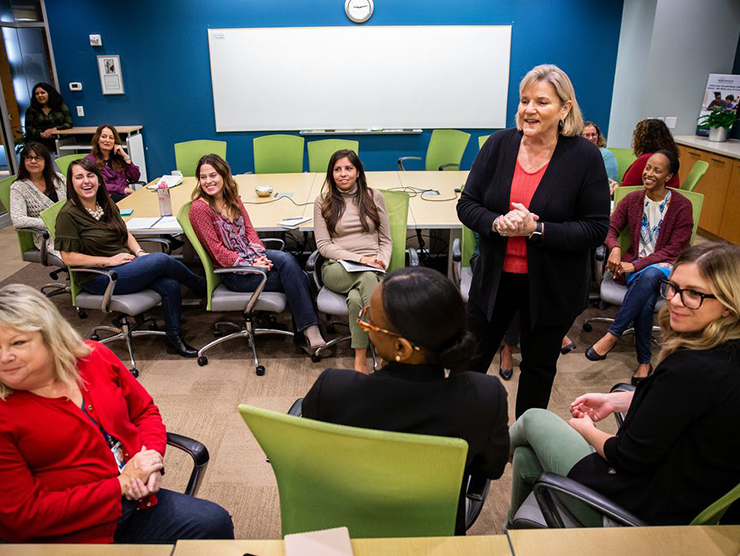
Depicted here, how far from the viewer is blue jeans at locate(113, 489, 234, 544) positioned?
1.69m

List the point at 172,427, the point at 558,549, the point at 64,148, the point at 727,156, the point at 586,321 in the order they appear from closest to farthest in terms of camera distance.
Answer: the point at 558,549 → the point at 172,427 → the point at 586,321 → the point at 727,156 → the point at 64,148

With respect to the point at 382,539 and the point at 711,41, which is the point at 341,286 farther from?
the point at 711,41

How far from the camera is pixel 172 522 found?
1.72 meters

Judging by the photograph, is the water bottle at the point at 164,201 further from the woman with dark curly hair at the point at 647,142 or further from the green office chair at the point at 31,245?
the woman with dark curly hair at the point at 647,142

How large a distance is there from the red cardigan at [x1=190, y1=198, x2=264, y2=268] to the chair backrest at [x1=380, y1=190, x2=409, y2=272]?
3.10 ft

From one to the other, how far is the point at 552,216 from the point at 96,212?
267cm

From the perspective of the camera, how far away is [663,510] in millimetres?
1524

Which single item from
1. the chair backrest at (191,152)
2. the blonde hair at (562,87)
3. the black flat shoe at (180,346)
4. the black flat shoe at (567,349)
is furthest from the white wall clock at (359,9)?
the blonde hair at (562,87)

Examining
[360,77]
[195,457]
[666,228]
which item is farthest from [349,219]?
[360,77]

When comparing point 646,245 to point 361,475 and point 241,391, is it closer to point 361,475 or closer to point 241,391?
point 241,391

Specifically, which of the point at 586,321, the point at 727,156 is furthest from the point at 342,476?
the point at 727,156

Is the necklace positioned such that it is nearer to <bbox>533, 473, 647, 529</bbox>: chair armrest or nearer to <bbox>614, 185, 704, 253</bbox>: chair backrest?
<bbox>533, 473, 647, 529</bbox>: chair armrest

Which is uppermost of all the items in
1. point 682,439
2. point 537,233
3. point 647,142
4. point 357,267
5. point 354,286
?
point 647,142

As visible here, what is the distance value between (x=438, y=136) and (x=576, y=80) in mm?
2481
